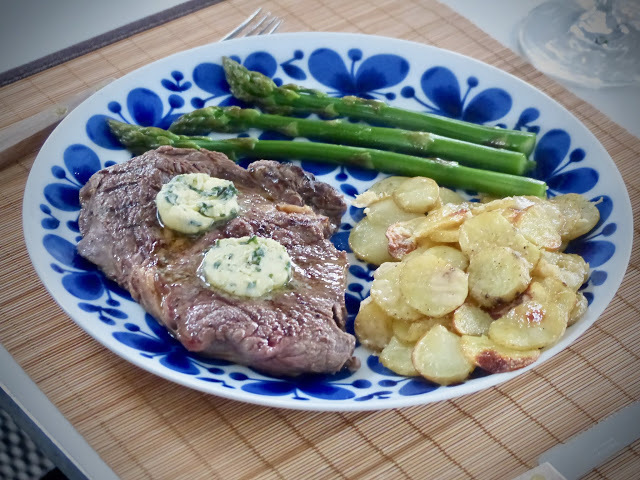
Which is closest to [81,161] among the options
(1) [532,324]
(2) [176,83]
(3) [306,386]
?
(2) [176,83]

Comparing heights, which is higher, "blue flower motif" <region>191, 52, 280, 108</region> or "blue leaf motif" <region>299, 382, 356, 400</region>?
"blue flower motif" <region>191, 52, 280, 108</region>

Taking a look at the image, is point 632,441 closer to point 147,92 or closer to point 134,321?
point 134,321

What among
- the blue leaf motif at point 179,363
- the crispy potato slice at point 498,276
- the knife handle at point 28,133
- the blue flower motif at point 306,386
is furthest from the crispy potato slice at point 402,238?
the knife handle at point 28,133

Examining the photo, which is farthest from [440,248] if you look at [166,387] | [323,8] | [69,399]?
[323,8]

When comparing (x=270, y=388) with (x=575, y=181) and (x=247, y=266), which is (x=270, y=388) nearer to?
(x=247, y=266)

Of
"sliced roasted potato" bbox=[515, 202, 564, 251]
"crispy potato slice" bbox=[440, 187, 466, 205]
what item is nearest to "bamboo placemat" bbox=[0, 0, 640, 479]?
"sliced roasted potato" bbox=[515, 202, 564, 251]

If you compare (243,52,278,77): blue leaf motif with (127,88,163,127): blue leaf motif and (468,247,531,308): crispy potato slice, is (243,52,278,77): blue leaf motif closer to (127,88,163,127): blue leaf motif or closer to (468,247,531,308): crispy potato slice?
(127,88,163,127): blue leaf motif
